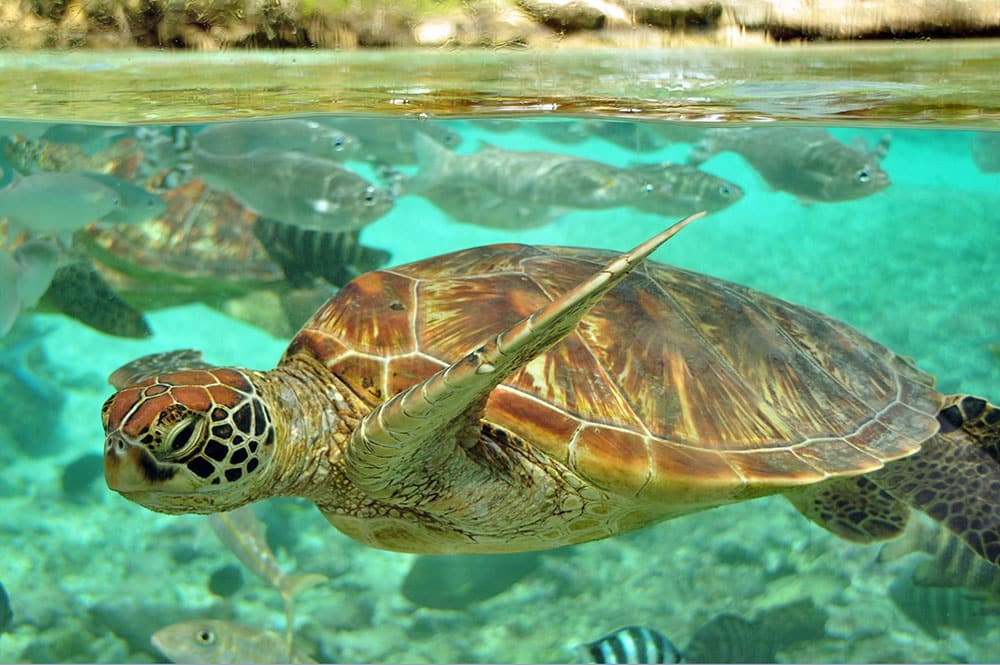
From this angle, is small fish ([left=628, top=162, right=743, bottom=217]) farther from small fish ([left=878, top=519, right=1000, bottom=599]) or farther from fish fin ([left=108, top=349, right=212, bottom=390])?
fish fin ([left=108, top=349, right=212, bottom=390])

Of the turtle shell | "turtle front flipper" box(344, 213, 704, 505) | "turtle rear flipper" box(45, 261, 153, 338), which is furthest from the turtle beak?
"turtle rear flipper" box(45, 261, 153, 338)

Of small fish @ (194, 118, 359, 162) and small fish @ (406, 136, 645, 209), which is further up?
small fish @ (194, 118, 359, 162)

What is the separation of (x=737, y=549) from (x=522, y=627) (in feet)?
5.68

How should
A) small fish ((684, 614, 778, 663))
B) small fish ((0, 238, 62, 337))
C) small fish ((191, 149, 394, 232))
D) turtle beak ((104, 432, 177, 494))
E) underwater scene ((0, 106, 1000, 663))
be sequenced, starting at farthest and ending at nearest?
1. small fish ((191, 149, 394, 232))
2. small fish ((0, 238, 62, 337))
3. small fish ((684, 614, 778, 663))
4. underwater scene ((0, 106, 1000, 663))
5. turtle beak ((104, 432, 177, 494))

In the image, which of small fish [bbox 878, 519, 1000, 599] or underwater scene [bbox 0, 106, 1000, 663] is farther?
small fish [bbox 878, 519, 1000, 599]

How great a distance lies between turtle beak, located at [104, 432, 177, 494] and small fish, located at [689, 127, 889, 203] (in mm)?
5889

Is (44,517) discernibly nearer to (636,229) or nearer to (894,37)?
(894,37)

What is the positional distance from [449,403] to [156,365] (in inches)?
88.6

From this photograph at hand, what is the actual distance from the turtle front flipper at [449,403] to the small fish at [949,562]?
3410 mm

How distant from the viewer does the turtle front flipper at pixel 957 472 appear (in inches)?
119

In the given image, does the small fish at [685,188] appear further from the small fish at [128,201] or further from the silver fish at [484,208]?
the small fish at [128,201]

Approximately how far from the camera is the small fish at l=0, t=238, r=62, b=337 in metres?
4.63

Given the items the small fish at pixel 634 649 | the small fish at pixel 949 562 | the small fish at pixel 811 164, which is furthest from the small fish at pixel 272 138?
the small fish at pixel 949 562

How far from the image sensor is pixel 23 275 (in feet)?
15.6
